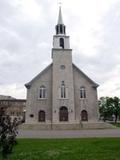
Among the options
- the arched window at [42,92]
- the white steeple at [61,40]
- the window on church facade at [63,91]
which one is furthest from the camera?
the white steeple at [61,40]

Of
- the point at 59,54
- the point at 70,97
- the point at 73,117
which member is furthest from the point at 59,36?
the point at 73,117

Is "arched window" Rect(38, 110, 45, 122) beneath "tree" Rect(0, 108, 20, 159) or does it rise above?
above

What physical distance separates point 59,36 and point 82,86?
990 cm

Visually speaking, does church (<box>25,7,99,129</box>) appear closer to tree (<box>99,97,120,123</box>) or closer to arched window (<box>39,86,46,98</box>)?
arched window (<box>39,86,46,98</box>)

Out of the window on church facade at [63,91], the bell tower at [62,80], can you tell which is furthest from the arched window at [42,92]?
the window on church facade at [63,91]

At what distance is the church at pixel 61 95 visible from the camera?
3906cm

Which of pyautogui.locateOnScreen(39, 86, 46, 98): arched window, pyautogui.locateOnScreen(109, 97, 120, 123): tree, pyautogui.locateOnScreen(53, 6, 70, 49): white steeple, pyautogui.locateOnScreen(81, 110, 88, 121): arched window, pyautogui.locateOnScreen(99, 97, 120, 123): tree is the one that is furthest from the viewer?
pyautogui.locateOnScreen(99, 97, 120, 123): tree

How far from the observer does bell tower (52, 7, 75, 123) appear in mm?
39094

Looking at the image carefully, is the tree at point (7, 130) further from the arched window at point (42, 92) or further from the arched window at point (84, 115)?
the arched window at point (84, 115)

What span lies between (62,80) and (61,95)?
259 cm

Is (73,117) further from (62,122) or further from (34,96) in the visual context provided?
(34,96)

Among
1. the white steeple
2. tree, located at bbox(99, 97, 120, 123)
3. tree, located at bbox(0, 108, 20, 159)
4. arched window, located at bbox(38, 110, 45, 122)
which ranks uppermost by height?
the white steeple

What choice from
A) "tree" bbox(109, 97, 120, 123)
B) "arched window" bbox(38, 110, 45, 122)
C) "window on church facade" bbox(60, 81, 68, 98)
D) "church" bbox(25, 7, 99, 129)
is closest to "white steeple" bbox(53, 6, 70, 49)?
"church" bbox(25, 7, 99, 129)

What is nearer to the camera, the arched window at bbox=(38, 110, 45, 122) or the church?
the church
